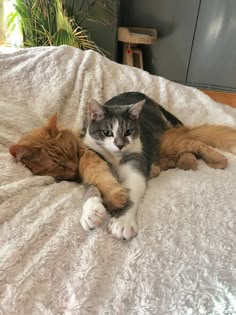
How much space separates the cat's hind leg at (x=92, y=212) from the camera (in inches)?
29.2

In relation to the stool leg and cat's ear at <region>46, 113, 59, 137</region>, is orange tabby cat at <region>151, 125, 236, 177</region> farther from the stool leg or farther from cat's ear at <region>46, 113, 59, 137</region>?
the stool leg

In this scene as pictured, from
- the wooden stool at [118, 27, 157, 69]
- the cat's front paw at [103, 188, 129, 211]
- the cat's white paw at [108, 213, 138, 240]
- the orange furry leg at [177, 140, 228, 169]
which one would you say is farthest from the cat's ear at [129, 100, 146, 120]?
the wooden stool at [118, 27, 157, 69]

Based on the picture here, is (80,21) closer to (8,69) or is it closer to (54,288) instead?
(8,69)

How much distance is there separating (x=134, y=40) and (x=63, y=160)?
2020 millimetres

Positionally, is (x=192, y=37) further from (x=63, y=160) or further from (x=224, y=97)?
(x=63, y=160)

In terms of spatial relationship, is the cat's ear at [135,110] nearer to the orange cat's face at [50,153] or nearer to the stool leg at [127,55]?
the orange cat's face at [50,153]

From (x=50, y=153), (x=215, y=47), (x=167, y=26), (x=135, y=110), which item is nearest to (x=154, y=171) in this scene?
(x=135, y=110)

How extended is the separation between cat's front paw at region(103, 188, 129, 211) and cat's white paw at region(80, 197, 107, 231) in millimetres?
47

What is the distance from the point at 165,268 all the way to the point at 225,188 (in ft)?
1.22

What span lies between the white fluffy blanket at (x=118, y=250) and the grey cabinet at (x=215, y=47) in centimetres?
201

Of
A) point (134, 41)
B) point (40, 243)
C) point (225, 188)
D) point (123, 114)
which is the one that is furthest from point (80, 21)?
point (40, 243)

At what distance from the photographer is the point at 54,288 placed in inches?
24.6

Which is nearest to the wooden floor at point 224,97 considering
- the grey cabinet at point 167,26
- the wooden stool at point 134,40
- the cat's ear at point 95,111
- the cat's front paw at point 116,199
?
the grey cabinet at point 167,26

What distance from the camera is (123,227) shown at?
2.40ft
